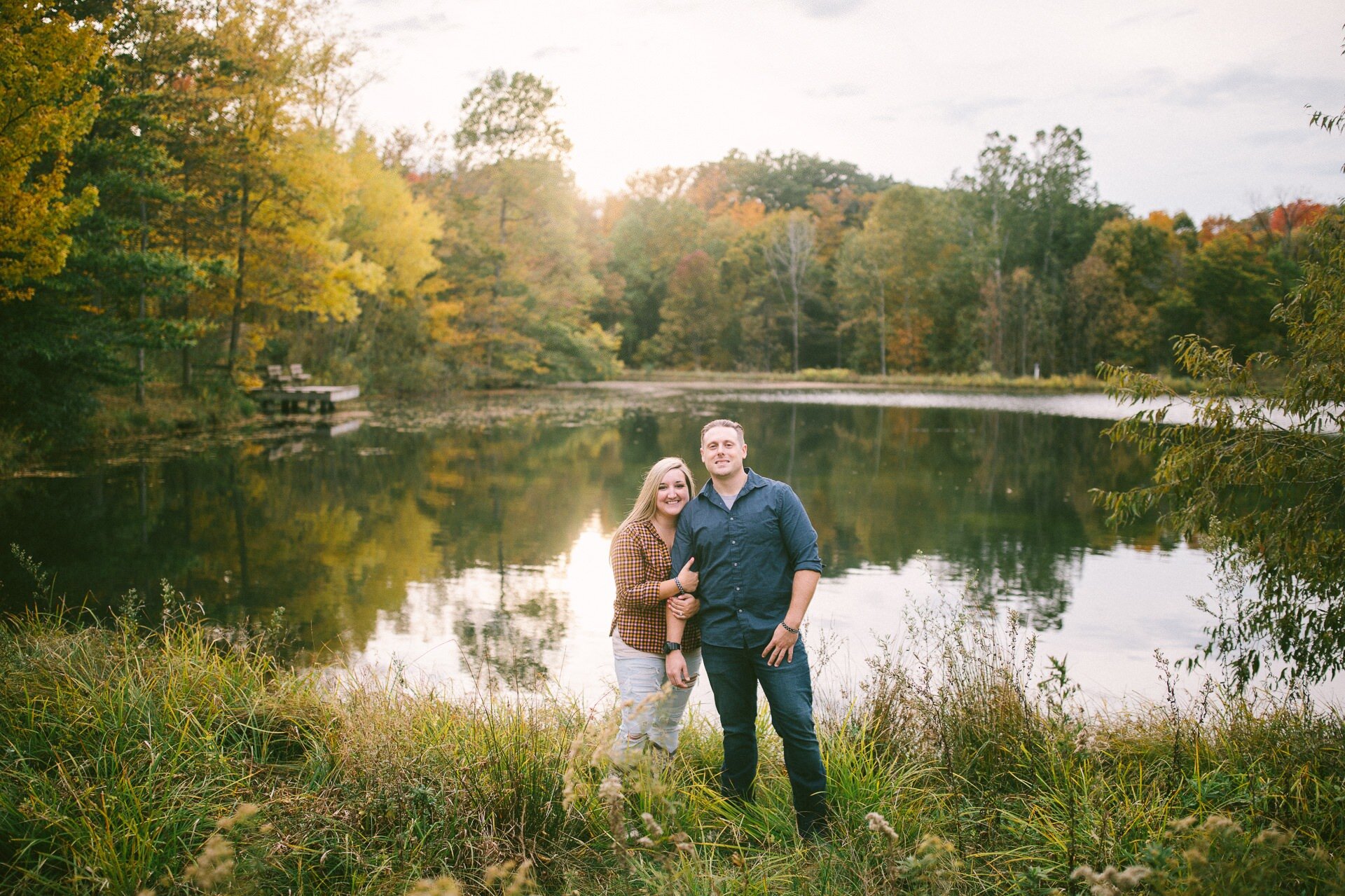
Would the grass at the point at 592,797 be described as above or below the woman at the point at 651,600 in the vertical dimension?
below

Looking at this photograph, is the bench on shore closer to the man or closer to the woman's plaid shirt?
the woman's plaid shirt

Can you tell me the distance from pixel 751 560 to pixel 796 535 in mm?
214

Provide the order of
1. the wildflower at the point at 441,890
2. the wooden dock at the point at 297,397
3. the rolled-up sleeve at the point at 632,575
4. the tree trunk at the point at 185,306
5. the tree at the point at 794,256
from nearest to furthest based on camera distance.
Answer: the wildflower at the point at 441,890
the rolled-up sleeve at the point at 632,575
the tree trunk at the point at 185,306
the wooden dock at the point at 297,397
the tree at the point at 794,256

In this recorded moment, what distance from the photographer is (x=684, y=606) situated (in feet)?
12.4

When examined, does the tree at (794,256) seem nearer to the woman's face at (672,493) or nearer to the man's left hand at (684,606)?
the woman's face at (672,493)

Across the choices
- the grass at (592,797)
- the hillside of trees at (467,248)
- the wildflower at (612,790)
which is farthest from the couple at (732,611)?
the hillside of trees at (467,248)

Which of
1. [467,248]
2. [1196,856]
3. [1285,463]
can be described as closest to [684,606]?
[1196,856]

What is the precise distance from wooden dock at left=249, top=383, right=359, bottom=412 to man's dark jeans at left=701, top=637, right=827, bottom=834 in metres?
23.7

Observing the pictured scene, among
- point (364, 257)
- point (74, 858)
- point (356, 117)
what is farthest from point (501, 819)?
point (356, 117)

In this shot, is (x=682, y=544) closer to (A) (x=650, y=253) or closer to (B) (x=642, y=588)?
(B) (x=642, y=588)

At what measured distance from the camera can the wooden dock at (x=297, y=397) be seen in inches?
990

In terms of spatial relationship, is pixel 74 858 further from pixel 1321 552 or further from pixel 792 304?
pixel 792 304

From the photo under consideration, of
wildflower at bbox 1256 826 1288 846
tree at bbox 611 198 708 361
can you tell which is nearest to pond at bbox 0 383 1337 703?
wildflower at bbox 1256 826 1288 846

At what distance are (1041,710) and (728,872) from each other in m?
3.55
